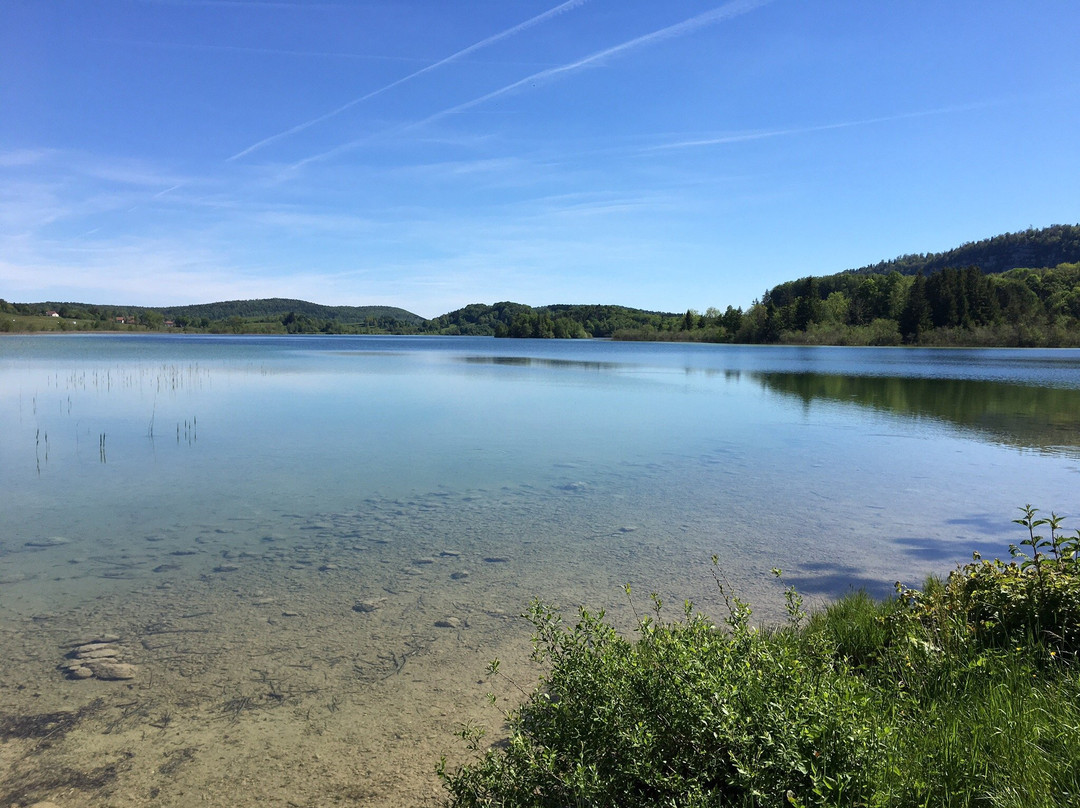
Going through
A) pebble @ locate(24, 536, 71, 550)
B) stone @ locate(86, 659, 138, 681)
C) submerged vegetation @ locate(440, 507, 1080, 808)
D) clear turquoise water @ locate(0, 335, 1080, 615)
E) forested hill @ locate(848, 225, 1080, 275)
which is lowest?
stone @ locate(86, 659, 138, 681)

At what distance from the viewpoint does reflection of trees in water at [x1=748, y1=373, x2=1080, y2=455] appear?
57.9ft

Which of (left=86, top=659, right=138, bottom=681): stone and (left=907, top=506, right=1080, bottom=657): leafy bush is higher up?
(left=907, top=506, right=1080, bottom=657): leafy bush

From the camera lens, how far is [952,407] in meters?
24.1

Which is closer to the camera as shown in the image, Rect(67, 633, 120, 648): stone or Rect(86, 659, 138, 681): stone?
Rect(86, 659, 138, 681): stone

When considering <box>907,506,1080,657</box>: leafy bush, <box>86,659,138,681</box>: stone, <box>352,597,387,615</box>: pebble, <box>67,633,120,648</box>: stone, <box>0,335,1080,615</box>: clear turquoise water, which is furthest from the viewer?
<box>0,335,1080,615</box>: clear turquoise water

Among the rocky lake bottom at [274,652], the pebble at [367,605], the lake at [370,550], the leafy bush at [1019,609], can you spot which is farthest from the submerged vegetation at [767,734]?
the pebble at [367,605]

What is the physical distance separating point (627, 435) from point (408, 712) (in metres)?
13.3

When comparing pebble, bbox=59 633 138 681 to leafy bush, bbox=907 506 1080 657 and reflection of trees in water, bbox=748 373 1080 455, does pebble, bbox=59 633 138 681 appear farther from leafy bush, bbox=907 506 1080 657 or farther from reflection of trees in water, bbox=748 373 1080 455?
reflection of trees in water, bbox=748 373 1080 455

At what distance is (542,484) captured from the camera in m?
11.8

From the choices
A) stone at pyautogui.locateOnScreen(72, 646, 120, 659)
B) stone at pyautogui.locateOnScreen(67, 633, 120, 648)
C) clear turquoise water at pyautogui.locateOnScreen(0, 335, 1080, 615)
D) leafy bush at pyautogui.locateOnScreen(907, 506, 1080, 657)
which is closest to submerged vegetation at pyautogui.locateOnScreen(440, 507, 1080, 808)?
leafy bush at pyautogui.locateOnScreen(907, 506, 1080, 657)

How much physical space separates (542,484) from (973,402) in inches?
875

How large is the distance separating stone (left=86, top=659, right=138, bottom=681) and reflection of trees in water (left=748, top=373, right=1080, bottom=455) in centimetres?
1838

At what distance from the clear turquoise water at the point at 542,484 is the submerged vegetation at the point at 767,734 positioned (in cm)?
298

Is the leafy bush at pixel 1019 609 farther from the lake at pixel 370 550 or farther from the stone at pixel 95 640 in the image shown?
the stone at pixel 95 640
